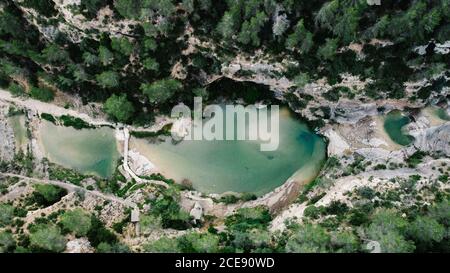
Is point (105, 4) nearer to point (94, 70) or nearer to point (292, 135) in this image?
point (94, 70)

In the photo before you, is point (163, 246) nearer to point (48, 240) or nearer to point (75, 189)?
point (48, 240)

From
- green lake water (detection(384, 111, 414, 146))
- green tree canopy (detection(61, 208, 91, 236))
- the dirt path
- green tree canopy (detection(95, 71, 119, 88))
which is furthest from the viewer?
green lake water (detection(384, 111, 414, 146))

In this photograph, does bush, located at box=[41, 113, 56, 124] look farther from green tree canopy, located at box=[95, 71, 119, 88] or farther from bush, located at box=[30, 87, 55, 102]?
green tree canopy, located at box=[95, 71, 119, 88]

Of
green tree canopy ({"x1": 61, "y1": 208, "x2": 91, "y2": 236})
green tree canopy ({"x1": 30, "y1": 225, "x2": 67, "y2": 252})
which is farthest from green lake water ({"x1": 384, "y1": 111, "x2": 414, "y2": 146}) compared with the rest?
green tree canopy ({"x1": 30, "y1": 225, "x2": 67, "y2": 252})

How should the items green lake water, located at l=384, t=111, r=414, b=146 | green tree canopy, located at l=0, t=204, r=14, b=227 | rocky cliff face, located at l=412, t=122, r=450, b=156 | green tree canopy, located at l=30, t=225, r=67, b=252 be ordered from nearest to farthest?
green tree canopy, located at l=30, t=225, r=67, b=252
green tree canopy, located at l=0, t=204, r=14, b=227
rocky cliff face, located at l=412, t=122, r=450, b=156
green lake water, located at l=384, t=111, r=414, b=146

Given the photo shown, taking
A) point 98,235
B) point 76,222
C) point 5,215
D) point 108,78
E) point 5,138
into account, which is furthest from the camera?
point 5,138

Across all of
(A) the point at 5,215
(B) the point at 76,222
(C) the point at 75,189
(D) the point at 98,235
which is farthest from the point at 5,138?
(D) the point at 98,235

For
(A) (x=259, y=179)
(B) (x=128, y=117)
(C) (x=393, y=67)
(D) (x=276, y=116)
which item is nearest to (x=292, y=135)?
(D) (x=276, y=116)
